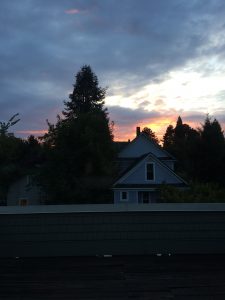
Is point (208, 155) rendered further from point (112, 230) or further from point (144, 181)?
point (112, 230)

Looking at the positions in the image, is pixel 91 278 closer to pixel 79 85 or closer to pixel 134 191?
pixel 134 191

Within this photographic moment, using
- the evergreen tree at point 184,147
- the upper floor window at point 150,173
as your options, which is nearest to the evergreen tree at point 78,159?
the upper floor window at point 150,173

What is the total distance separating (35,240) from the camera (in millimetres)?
14883

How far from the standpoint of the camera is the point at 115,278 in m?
10.8

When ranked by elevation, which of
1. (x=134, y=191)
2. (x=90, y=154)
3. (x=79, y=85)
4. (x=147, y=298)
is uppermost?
(x=79, y=85)

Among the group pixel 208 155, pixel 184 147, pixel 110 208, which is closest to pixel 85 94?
pixel 184 147

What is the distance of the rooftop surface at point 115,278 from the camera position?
9148 millimetres

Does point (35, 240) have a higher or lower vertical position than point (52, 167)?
lower

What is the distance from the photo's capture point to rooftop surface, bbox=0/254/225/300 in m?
9.15

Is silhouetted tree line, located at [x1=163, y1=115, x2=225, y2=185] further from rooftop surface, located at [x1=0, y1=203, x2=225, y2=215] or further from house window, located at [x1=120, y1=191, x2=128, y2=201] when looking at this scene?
rooftop surface, located at [x1=0, y1=203, x2=225, y2=215]

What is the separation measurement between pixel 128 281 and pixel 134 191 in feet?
99.2

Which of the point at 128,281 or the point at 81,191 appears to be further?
the point at 81,191

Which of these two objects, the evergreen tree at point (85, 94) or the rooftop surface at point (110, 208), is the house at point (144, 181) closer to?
the rooftop surface at point (110, 208)

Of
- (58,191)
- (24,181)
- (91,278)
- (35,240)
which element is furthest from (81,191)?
(91,278)
